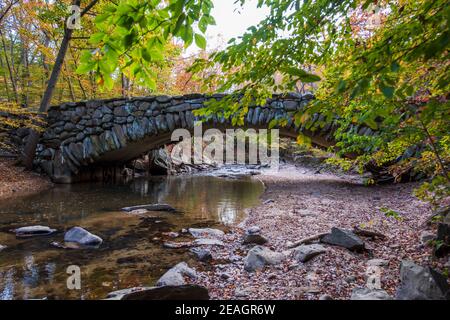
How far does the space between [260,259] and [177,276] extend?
802 millimetres

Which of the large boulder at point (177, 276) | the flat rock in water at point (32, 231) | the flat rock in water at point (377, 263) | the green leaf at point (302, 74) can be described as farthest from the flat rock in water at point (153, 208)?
the green leaf at point (302, 74)

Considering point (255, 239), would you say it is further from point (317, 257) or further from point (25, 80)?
point (25, 80)

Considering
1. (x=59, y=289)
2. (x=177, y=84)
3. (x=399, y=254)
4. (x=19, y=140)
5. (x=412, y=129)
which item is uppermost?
(x=177, y=84)

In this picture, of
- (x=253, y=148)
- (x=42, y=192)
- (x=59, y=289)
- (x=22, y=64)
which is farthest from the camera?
(x=253, y=148)

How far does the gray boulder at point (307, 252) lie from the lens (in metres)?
2.82

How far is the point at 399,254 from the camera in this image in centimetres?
272

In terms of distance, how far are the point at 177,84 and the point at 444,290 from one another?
1599 cm

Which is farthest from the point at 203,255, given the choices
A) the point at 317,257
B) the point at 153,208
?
the point at 153,208

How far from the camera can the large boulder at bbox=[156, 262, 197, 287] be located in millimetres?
2541

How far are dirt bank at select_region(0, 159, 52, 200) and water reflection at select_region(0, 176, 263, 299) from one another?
1.99ft

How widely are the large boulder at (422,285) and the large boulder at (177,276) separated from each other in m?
1.62

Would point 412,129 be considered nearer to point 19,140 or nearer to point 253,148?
point 19,140

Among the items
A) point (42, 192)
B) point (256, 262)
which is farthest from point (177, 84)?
point (256, 262)

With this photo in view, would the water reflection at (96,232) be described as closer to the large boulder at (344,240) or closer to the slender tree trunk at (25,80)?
the large boulder at (344,240)
